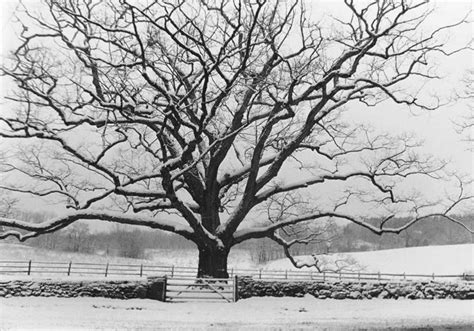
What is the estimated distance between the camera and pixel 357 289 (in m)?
18.0

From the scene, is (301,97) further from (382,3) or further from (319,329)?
(319,329)

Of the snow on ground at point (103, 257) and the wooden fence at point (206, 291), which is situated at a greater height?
the snow on ground at point (103, 257)

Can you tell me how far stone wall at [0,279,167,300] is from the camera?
598 inches

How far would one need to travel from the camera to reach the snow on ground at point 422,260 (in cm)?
4971

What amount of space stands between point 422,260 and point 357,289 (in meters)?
45.5

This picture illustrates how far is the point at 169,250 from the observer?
100m

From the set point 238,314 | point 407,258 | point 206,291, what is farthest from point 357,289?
point 407,258

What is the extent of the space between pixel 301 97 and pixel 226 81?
3.97 metres

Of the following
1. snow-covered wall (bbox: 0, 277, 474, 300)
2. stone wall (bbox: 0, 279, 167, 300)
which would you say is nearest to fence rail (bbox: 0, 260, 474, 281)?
snow-covered wall (bbox: 0, 277, 474, 300)

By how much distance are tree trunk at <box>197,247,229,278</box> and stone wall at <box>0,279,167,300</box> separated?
281 centimetres

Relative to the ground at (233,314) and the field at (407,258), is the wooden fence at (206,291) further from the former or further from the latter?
the field at (407,258)

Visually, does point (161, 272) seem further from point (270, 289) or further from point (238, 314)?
point (238, 314)

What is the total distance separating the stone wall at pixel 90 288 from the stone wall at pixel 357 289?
3.59 m

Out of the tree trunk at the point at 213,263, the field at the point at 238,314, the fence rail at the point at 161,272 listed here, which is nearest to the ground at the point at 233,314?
the field at the point at 238,314
